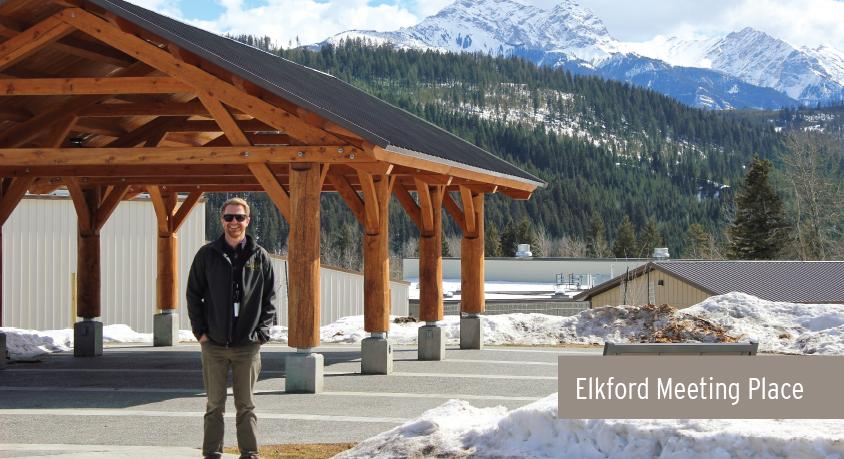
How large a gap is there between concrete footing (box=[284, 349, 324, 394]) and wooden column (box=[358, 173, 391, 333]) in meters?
1.56

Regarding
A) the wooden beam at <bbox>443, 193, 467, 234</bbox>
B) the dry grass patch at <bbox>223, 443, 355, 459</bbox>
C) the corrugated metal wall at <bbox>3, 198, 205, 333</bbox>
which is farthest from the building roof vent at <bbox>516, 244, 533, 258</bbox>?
the dry grass patch at <bbox>223, 443, 355, 459</bbox>

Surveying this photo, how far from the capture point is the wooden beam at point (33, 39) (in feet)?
45.8

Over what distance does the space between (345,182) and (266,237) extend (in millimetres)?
111824

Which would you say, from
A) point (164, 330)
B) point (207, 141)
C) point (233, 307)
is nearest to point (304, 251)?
point (233, 307)

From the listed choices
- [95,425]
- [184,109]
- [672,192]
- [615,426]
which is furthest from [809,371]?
[672,192]

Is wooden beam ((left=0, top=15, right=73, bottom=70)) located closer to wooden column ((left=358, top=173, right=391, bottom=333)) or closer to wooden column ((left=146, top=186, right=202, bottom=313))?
wooden column ((left=358, top=173, right=391, bottom=333))

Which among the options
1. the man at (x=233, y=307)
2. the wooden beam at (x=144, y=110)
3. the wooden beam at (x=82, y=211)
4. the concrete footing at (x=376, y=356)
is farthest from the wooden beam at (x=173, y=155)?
the man at (x=233, y=307)

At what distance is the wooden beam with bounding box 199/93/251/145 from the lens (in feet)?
44.8

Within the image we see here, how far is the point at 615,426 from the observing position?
7465 millimetres

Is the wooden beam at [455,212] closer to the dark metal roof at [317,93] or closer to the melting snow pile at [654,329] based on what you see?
the dark metal roof at [317,93]

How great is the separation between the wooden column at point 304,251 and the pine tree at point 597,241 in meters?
109

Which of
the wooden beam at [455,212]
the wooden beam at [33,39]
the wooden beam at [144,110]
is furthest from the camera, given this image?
the wooden beam at [455,212]

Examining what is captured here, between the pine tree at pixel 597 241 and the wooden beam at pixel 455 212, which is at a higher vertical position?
the pine tree at pixel 597 241

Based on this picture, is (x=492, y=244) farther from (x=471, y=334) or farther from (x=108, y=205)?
(x=108, y=205)
